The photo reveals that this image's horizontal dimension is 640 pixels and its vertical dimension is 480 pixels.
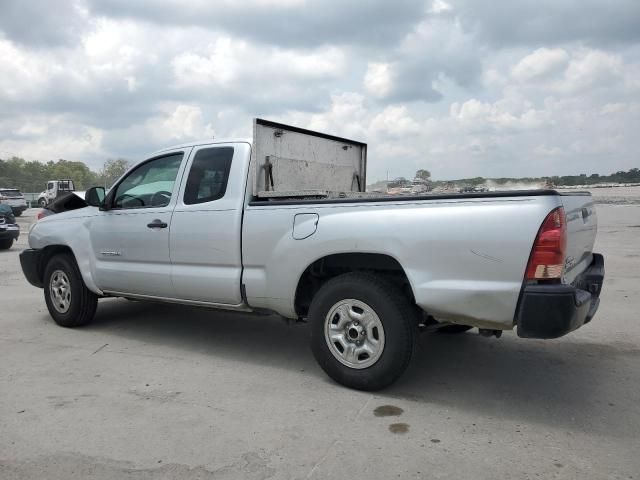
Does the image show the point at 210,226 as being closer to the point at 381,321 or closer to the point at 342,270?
the point at 342,270

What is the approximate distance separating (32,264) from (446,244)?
16.2 feet

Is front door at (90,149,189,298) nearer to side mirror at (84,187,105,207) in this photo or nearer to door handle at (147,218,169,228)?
door handle at (147,218,169,228)

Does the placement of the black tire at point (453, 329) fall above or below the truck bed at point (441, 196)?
below

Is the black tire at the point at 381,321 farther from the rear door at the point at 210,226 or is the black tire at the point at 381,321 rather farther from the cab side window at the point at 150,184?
the cab side window at the point at 150,184

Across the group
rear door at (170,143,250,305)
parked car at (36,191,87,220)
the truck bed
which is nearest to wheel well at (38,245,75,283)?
parked car at (36,191,87,220)

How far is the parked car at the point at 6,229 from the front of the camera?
13996mm

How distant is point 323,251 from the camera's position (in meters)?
4.12

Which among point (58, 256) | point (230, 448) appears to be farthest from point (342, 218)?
point (58, 256)

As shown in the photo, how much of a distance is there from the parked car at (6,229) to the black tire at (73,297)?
928cm

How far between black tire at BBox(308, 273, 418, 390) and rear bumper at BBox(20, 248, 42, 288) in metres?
3.77

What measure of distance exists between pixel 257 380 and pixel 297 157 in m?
2.20

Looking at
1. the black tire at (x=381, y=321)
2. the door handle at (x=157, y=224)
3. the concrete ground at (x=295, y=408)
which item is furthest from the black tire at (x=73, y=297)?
the black tire at (x=381, y=321)

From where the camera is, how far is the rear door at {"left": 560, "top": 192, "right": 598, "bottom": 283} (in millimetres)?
3618

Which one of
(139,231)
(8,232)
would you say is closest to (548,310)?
(139,231)
